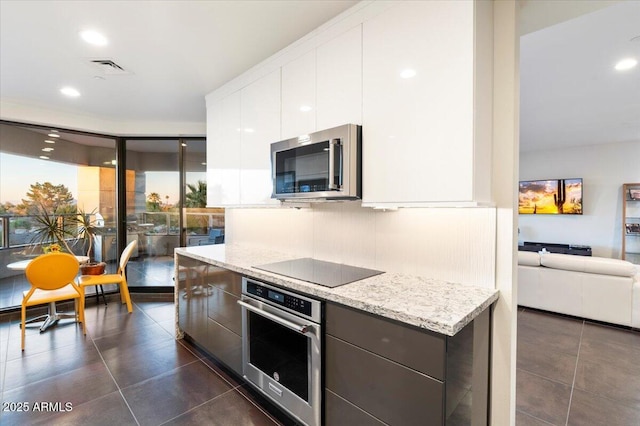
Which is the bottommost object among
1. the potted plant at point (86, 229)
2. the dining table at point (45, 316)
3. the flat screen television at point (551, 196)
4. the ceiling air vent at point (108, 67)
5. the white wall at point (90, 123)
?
the dining table at point (45, 316)

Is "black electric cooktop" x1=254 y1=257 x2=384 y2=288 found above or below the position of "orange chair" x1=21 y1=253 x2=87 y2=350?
above

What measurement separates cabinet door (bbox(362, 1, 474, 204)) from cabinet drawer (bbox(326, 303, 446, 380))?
633mm

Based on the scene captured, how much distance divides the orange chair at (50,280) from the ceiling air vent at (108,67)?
1887mm

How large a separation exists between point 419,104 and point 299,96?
0.96 metres

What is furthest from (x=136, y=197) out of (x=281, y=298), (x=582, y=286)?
(x=582, y=286)

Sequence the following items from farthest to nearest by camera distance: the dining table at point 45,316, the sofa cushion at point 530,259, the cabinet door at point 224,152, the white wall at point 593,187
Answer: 1. the white wall at point 593,187
2. the sofa cushion at point 530,259
3. the dining table at point 45,316
4. the cabinet door at point 224,152

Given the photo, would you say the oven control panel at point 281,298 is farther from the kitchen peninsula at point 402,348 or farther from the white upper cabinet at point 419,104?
the white upper cabinet at point 419,104

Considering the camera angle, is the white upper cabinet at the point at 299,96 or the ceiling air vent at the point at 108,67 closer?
the white upper cabinet at the point at 299,96

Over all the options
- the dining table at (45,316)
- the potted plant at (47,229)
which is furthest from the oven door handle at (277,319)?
the potted plant at (47,229)

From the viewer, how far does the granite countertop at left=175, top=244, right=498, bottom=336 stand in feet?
3.88

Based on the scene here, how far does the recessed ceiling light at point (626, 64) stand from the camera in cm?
254

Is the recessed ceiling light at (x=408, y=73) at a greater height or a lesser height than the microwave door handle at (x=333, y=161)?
greater

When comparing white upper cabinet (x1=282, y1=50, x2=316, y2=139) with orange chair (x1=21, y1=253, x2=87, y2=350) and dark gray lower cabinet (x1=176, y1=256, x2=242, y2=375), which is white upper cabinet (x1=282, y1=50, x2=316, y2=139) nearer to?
dark gray lower cabinet (x1=176, y1=256, x2=242, y2=375)

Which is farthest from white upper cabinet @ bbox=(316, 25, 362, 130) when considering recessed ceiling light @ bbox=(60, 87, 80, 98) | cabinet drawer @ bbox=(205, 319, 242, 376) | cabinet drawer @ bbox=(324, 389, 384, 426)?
recessed ceiling light @ bbox=(60, 87, 80, 98)
